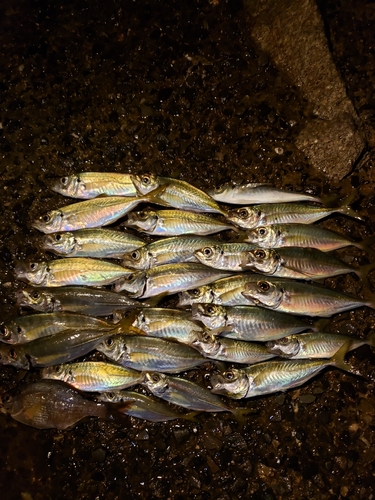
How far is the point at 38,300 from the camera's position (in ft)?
11.2

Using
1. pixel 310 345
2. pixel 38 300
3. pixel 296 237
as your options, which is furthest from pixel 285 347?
pixel 38 300

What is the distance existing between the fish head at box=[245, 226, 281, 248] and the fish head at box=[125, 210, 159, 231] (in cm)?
75

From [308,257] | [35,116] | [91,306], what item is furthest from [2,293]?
[308,257]

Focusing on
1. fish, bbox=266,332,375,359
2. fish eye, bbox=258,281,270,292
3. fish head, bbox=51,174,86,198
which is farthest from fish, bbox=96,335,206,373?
fish head, bbox=51,174,86,198

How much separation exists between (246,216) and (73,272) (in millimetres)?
1434

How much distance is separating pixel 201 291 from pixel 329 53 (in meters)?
2.34

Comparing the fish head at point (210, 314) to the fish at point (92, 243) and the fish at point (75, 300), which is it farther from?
the fish at point (92, 243)

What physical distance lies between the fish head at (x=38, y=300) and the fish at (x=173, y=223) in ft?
2.78

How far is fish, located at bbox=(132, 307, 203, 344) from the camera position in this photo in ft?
10.9

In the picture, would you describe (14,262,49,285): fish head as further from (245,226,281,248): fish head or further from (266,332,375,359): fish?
(266,332,375,359): fish

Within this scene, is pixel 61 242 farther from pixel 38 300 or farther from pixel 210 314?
pixel 210 314

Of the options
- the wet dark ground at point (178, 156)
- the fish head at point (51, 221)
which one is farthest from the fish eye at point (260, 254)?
the fish head at point (51, 221)

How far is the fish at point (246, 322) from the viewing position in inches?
128

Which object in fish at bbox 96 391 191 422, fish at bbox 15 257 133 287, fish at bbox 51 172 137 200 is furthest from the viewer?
fish at bbox 51 172 137 200
